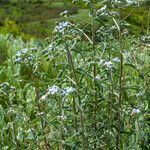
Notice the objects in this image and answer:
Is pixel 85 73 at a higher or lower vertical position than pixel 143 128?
→ higher

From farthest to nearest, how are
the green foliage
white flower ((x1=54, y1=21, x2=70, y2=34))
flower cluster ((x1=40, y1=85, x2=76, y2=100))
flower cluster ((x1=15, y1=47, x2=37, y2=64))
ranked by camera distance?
flower cluster ((x1=15, y1=47, x2=37, y2=64)) < the green foliage < white flower ((x1=54, y1=21, x2=70, y2=34)) < flower cluster ((x1=40, y1=85, x2=76, y2=100))

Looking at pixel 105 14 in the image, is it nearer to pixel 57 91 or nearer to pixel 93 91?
pixel 93 91

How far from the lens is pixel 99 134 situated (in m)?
3.38

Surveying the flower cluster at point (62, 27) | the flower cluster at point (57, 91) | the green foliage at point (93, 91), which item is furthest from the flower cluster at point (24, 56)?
the flower cluster at point (57, 91)

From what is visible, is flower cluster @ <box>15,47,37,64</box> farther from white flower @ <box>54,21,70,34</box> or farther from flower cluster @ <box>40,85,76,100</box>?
flower cluster @ <box>40,85,76,100</box>

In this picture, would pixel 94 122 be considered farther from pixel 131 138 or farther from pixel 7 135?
pixel 7 135

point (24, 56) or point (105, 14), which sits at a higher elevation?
point (105, 14)

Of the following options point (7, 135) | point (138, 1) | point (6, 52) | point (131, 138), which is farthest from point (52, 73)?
point (138, 1)

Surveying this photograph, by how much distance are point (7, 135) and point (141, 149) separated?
4.76 ft

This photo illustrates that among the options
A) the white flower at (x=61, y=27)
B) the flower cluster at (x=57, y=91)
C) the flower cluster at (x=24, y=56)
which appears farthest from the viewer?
the flower cluster at (x=24, y=56)

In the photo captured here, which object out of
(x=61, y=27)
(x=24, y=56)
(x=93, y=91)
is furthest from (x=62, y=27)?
(x=93, y=91)

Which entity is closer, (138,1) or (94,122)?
(138,1)

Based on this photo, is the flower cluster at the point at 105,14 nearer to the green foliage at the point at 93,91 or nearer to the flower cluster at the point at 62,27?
the green foliage at the point at 93,91

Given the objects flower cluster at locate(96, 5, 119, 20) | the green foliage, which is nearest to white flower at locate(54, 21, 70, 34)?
the green foliage
